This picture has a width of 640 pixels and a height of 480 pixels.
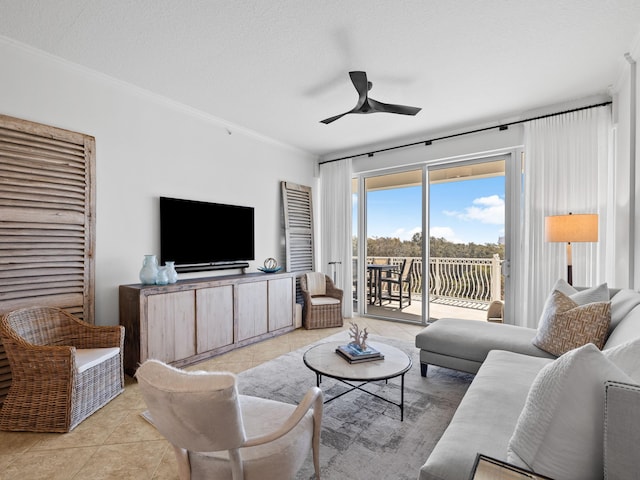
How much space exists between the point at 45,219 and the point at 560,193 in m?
5.00

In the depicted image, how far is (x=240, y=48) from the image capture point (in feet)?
8.55

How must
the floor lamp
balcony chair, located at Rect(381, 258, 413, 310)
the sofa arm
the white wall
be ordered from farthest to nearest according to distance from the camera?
balcony chair, located at Rect(381, 258, 413, 310) < the floor lamp < the white wall < the sofa arm

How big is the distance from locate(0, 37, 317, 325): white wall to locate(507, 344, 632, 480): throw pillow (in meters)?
3.33

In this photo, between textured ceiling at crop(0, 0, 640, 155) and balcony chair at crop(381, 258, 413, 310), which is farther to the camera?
balcony chair at crop(381, 258, 413, 310)

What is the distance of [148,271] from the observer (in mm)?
3119

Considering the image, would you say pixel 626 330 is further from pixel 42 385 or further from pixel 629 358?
pixel 42 385

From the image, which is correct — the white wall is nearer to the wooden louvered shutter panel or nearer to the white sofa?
the wooden louvered shutter panel

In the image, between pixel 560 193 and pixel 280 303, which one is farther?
pixel 280 303

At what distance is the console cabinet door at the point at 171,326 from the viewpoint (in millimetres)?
2943

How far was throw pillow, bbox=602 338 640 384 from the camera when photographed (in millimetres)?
1074

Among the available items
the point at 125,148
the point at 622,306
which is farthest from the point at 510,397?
the point at 125,148

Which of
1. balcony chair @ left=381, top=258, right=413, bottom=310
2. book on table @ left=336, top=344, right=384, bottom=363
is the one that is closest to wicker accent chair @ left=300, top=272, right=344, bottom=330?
balcony chair @ left=381, top=258, right=413, bottom=310

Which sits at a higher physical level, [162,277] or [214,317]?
[162,277]

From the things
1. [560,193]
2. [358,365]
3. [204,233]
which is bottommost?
[358,365]
